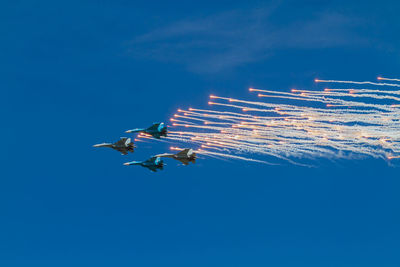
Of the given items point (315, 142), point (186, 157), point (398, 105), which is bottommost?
point (186, 157)

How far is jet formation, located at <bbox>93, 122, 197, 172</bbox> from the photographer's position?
7206 centimetres

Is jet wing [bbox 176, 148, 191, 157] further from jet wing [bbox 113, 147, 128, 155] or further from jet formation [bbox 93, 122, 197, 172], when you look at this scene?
jet wing [bbox 113, 147, 128, 155]

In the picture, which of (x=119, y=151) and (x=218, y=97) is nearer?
(x=218, y=97)

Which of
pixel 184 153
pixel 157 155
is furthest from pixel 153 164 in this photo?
pixel 184 153

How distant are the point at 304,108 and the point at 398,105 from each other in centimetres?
1290

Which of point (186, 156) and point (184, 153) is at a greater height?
point (184, 153)

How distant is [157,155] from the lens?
2938 inches

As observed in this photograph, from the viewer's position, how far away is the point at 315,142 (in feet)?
228

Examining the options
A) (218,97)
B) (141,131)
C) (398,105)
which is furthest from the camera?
(141,131)

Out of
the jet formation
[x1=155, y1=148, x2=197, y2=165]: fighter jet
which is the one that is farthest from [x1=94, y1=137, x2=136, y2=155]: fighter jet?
[x1=155, y1=148, x2=197, y2=165]: fighter jet

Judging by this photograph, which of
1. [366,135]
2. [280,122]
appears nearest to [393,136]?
[366,135]

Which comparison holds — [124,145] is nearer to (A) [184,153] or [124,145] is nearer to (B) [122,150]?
(B) [122,150]

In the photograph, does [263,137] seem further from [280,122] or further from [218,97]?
[218,97]

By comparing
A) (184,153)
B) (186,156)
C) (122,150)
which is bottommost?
(186,156)
